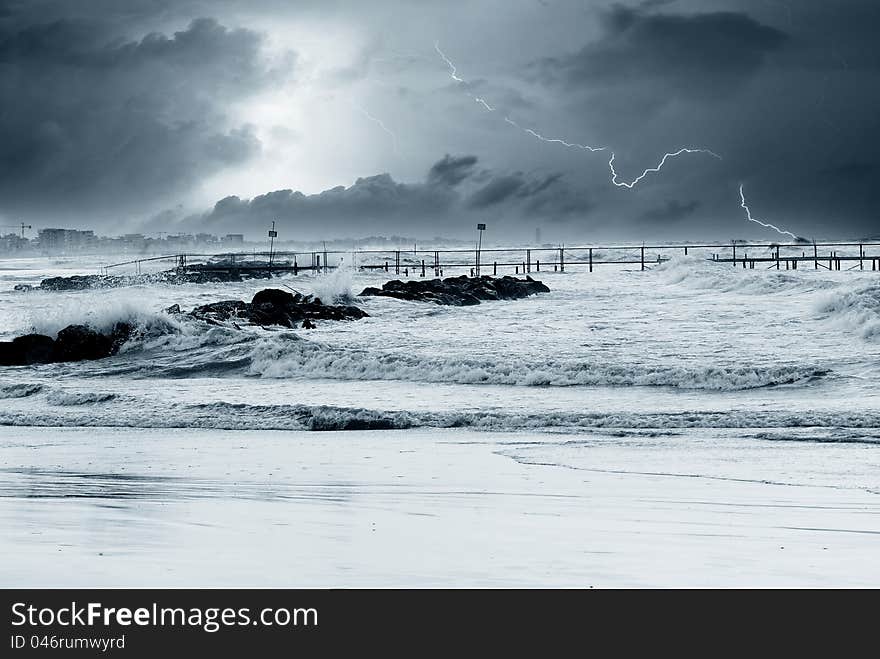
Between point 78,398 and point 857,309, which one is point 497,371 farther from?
point 857,309

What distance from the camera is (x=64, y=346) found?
896 inches

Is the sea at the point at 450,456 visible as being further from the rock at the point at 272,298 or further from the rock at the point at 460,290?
the rock at the point at 460,290

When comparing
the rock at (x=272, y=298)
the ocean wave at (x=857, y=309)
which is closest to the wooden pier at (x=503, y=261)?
the rock at (x=272, y=298)

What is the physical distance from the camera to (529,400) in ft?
49.8

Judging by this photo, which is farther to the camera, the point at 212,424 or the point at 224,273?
the point at 224,273

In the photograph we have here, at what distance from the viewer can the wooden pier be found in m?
73.9

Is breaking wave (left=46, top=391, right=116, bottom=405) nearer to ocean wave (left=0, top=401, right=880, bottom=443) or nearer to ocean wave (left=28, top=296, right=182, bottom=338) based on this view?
A: ocean wave (left=0, top=401, right=880, bottom=443)

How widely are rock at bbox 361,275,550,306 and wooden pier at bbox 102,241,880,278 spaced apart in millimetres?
15754

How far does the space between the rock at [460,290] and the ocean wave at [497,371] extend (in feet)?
68.0

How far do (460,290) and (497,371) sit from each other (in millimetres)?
28034
